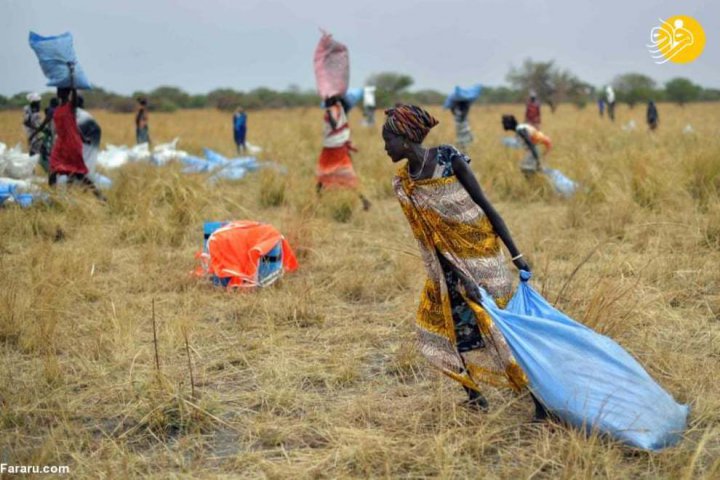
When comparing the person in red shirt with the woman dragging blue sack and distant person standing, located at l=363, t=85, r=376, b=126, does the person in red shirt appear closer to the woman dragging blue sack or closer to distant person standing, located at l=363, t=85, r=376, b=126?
the woman dragging blue sack

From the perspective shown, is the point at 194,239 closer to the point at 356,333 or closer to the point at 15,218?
the point at 15,218

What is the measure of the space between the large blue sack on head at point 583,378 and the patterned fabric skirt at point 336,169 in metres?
5.60

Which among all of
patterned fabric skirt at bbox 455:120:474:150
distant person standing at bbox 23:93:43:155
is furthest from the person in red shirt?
patterned fabric skirt at bbox 455:120:474:150

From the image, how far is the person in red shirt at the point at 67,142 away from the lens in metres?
7.99

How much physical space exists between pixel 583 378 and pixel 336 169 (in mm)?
5821

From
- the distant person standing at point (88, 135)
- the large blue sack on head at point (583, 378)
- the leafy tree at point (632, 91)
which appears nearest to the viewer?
the large blue sack on head at point (583, 378)

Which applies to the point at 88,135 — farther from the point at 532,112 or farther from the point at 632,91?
the point at 632,91

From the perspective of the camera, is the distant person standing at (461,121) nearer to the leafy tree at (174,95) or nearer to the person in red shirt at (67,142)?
the person in red shirt at (67,142)

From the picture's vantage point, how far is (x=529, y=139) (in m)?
8.22

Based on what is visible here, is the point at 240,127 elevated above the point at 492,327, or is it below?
below

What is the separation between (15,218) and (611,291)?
5314mm

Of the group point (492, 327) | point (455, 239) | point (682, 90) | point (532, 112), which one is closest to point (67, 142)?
point (455, 239)

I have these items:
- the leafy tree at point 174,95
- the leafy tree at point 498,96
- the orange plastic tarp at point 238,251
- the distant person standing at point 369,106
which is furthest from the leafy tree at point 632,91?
the orange plastic tarp at point 238,251

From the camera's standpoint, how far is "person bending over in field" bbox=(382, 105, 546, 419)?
3107mm
